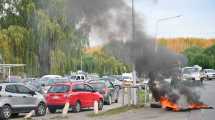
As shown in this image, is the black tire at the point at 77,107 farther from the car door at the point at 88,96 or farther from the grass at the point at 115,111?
the grass at the point at 115,111

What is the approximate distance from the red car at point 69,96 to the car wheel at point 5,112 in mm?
3707

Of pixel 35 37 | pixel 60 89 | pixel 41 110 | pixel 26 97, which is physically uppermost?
pixel 35 37

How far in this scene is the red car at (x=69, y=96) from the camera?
25312mm

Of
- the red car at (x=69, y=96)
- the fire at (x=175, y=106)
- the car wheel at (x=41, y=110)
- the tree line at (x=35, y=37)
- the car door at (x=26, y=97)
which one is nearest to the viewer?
the car door at (x=26, y=97)

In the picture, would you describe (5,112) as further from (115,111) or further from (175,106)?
(175,106)

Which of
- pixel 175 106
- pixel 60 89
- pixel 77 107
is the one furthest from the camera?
pixel 77 107

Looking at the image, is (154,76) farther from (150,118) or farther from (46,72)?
(46,72)

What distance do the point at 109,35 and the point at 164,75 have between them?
161 inches

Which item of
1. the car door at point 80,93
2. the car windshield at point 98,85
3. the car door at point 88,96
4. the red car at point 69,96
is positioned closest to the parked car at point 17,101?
the red car at point 69,96

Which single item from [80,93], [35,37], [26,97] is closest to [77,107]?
[80,93]

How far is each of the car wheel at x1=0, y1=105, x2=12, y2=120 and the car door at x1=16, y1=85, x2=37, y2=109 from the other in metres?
1.11

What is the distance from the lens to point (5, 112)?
21.8 metres

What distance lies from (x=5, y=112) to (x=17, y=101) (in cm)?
97

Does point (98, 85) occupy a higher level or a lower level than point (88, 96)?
higher
